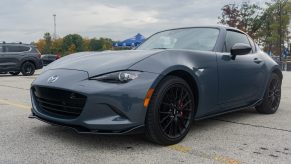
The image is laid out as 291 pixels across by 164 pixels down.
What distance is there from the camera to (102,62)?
3.66 meters

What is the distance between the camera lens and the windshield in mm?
4516

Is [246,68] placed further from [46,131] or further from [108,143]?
[46,131]

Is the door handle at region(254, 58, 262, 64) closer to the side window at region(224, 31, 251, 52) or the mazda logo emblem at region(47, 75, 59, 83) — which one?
the side window at region(224, 31, 251, 52)

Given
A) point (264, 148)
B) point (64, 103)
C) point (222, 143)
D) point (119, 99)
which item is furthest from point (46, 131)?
point (264, 148)

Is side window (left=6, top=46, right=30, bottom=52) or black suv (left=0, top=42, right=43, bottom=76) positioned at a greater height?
side window (left=6, top=46, right=30, bottom=52)

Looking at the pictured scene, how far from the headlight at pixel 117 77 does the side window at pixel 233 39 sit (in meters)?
1.72

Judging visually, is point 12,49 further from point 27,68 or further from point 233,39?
point 233,39

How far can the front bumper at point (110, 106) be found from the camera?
3.29 meters

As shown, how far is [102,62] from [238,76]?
1.85m

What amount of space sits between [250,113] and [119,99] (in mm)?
3022

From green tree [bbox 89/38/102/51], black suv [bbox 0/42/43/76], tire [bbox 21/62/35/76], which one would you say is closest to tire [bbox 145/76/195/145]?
black suv [bbox 0/42/43/76]

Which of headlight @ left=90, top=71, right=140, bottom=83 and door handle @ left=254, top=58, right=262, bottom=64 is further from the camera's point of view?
door handle @ left=254, top=58, right=262, bottom=64

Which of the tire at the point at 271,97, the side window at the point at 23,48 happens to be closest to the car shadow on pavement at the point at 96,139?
the tire at the point at 271,97

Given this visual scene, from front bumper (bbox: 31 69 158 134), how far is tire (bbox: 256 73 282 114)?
2.69m
